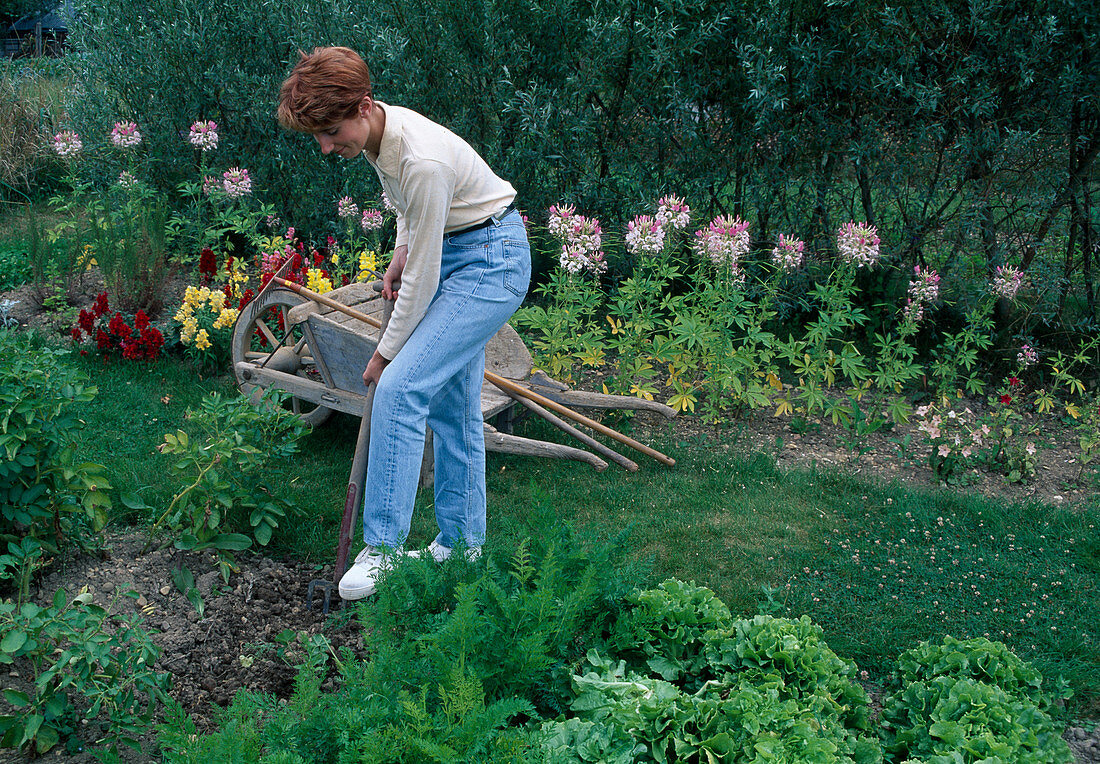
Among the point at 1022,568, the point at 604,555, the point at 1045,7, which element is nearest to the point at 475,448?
the point at 604,555

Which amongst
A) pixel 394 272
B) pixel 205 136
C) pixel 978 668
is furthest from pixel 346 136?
pixel 205 136

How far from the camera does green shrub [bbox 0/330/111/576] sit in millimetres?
2529

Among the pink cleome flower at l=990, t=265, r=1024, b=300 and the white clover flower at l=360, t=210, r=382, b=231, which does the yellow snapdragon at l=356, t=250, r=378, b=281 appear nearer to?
the white clover flower at l=360, t=210, r=382, b=231

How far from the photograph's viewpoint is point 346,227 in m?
6.05

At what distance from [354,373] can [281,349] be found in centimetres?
67

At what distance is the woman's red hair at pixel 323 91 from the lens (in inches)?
96.1

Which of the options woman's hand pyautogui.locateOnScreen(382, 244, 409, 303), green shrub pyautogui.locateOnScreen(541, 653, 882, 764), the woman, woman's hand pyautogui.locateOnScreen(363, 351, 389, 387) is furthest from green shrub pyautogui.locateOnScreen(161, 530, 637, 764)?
woman's hand pyautogui.locateOnScreen(382, 244, 409, 303)

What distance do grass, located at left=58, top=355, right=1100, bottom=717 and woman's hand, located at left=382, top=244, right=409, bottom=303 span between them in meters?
0.89

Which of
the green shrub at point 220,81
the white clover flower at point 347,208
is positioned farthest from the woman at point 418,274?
the green shrub at point 220,81

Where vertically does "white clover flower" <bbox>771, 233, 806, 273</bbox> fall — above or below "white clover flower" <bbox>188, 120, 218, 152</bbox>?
below

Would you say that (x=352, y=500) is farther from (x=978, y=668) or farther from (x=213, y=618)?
(x=978, y=668)

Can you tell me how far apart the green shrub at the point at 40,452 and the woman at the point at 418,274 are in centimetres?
90

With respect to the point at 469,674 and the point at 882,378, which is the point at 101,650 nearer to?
the point at 469,674

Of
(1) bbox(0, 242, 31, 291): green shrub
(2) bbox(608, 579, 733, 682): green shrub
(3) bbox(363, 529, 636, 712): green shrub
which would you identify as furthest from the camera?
(1) bbox(0, 242, 31, 291): green shrub
